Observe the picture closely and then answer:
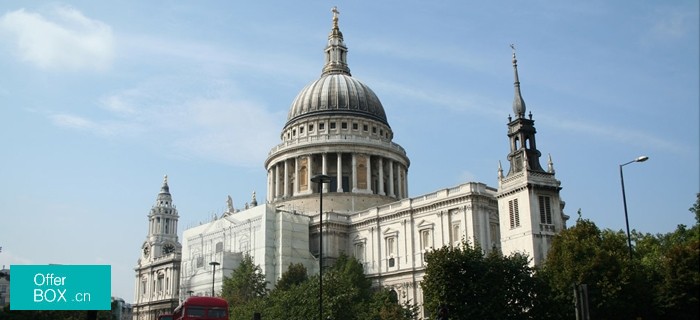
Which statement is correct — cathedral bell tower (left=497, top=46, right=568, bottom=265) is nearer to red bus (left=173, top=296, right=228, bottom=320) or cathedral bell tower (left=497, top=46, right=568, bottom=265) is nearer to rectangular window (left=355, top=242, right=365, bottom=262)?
rectangular window (left=355, top=242, right=365, bottom=262)

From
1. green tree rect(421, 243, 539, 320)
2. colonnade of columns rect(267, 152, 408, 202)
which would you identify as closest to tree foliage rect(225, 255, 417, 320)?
green tree rect(421, 243, 539, 320)

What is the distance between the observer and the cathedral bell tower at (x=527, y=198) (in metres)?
62.2

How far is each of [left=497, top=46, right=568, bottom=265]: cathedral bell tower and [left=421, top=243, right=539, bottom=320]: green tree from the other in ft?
37.1

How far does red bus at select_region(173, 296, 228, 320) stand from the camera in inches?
1745

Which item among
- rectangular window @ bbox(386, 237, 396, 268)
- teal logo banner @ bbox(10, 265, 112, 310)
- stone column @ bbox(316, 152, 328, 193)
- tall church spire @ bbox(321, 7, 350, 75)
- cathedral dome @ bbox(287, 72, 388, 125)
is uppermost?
tall church spire @ bbox(321, 7, 350, 75)

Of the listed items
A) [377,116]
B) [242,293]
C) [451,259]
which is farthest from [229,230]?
[451,259]

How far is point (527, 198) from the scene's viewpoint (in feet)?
208

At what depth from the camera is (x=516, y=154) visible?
66.9 metres

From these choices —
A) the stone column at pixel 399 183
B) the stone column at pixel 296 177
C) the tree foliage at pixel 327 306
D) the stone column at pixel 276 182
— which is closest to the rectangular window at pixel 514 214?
the tree foliage at pixel 327 306

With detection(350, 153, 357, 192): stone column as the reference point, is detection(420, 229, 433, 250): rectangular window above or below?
below

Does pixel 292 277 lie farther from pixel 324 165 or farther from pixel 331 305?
pixel 324 165

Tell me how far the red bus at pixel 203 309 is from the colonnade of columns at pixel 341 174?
53232 mm

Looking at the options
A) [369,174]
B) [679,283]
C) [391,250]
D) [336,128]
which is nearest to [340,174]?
[369,174]

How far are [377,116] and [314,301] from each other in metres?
54.1
